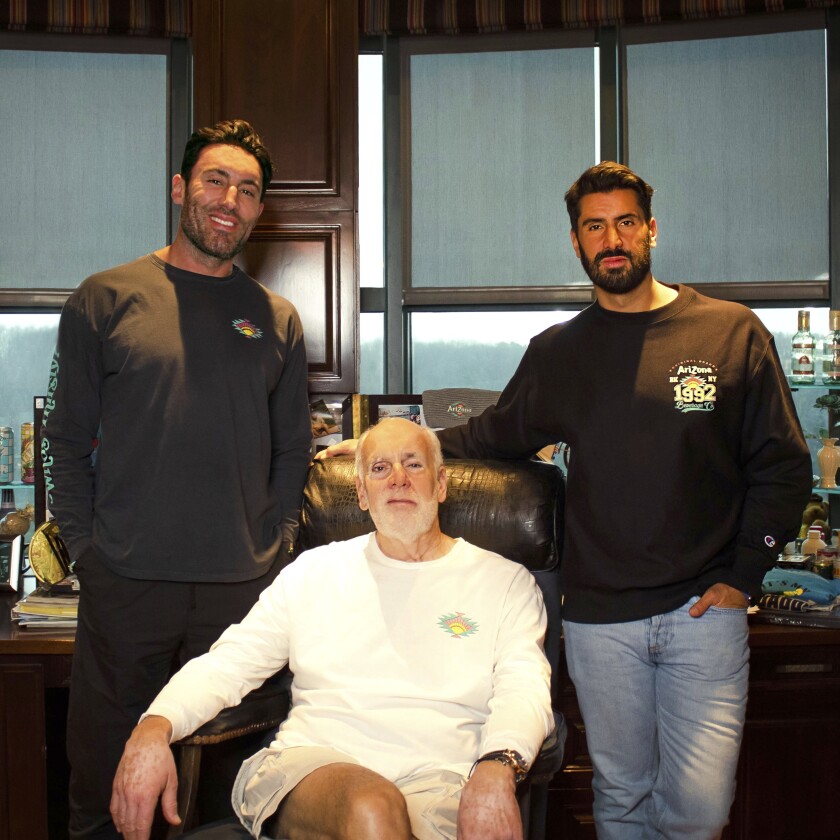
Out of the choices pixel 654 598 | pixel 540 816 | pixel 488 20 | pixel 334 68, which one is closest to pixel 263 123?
pixel 334 68

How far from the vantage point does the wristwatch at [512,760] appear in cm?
144

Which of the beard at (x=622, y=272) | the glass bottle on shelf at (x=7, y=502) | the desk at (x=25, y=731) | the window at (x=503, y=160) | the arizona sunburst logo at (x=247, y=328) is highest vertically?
the window at (x=503, y=160)

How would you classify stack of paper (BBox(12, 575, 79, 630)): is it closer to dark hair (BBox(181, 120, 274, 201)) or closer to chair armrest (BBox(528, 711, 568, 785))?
dark hair (BBox(181, 120, 274, 201))

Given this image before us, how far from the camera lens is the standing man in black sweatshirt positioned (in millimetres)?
1776

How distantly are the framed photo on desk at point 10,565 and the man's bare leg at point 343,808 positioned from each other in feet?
5.22

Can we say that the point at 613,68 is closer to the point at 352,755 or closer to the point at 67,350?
the point at 67,350

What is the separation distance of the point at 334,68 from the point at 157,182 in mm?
980

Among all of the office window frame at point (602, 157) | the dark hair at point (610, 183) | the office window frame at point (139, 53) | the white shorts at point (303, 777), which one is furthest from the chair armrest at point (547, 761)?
the office window frame at point (139, 53)

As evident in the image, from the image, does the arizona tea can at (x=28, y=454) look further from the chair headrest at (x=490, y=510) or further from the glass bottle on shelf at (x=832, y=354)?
the glass bottle on shelf at (x=832, y=354)

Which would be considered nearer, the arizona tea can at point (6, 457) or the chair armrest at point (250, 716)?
the chair armrest at point (250, 716)

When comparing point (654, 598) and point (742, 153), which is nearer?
point (654, 598)

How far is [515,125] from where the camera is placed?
3.64 m

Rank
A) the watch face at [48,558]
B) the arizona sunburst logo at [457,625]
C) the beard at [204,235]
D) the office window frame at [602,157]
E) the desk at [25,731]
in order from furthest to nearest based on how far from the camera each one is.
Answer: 1. the office window frame at [602,157]
2. the watch face at [48,558]
3. the desk at [25,731]
4. the beard at [204,235]
5. the arizona sunburst logo at [457,625]

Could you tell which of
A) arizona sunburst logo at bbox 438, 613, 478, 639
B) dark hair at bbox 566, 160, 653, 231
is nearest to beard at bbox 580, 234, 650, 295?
dark hair at bbox 566, 160, 653, 231
